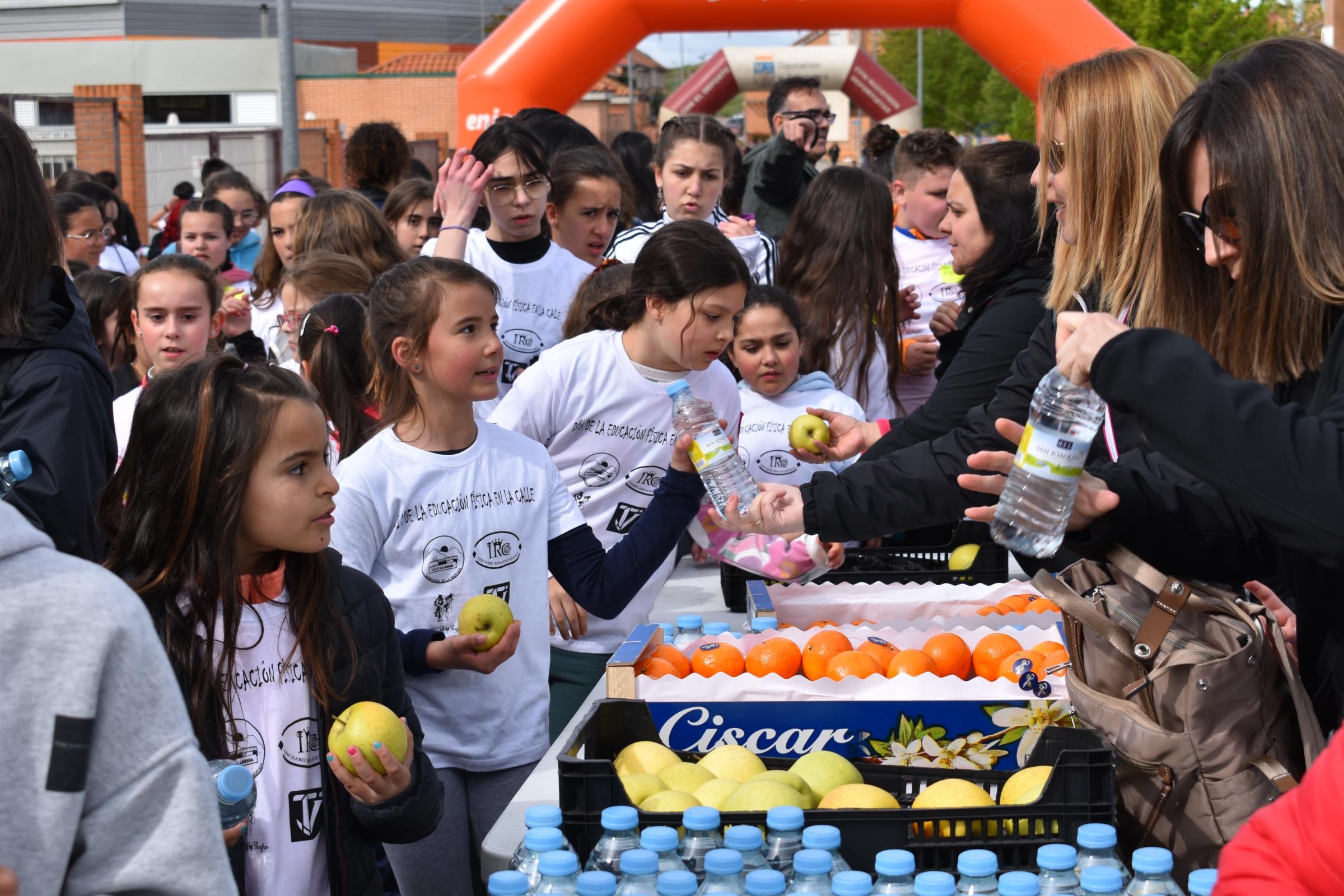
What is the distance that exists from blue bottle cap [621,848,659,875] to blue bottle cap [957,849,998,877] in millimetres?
434

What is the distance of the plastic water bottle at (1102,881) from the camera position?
1869 millimetres

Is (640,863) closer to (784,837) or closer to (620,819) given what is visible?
(620,819)

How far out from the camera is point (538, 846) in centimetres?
204

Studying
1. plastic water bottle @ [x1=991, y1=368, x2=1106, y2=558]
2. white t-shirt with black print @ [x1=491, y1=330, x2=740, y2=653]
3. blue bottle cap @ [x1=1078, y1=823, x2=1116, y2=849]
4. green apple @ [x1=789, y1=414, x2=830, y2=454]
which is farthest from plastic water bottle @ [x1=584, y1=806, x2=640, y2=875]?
green apple @ [x1=789, y1=414, x2=830, y2=454]

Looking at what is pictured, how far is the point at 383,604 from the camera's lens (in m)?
2.68

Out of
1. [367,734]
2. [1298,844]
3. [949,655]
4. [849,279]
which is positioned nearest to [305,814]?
[367,734]

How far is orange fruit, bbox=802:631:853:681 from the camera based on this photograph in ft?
9.95

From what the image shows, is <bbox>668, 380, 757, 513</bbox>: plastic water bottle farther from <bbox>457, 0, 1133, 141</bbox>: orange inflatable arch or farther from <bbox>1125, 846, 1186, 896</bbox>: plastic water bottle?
<bbox>457, 0, 1133, 141</bbox>: orange inflatable arch

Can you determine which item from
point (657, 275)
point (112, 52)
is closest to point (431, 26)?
point (112, 52)

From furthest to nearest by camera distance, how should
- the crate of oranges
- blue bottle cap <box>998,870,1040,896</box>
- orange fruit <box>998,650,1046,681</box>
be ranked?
orange fruit <box>998,650,1046,681</box>, the crate of oranges, blue bottle cap <box>998,870,1040,896</box>

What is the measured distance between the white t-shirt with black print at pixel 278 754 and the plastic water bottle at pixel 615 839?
1.96 feet

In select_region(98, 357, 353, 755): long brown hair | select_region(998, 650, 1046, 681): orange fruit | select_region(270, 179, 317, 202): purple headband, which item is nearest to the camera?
select_region(98, 357, 353, 755): long brown hair

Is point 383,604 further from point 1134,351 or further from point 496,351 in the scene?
point 1134,351

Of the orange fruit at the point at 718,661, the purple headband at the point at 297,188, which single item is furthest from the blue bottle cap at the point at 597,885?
the purple headband at the point at 297,188
